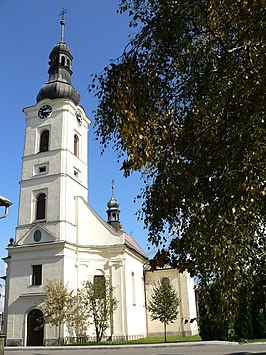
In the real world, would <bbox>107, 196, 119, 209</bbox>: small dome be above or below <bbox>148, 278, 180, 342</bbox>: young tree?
above

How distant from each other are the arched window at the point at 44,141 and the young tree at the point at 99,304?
12.6 metres

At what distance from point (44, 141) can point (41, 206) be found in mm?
6202

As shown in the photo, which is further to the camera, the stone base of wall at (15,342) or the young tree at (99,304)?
the stone base of wall at (15,342)

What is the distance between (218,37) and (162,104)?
3.72 ft

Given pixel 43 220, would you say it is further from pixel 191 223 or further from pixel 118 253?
pixel 191 223

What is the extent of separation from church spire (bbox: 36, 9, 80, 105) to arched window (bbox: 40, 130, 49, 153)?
348 centimetres

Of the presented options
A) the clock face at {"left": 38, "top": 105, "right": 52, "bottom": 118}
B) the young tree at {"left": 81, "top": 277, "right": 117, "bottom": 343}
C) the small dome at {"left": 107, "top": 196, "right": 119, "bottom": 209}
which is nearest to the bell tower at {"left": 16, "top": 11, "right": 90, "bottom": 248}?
the clock face at {"left": 38, "top": 105, "right": 52, "bottom": 118}

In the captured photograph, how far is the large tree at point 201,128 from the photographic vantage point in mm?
4586

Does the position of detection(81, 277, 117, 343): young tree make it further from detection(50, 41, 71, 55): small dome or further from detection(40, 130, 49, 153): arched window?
detection(50, 41, 71, 55): small dome

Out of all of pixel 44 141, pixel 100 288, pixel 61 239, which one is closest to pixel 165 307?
pixel 100 288

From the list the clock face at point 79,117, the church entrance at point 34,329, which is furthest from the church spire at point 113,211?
the church entrance at point 34,329

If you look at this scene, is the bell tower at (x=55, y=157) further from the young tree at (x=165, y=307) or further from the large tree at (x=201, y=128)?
the large tree at (x=201, y=128)

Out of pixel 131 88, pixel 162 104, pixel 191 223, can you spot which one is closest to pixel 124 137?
pixel 131 88

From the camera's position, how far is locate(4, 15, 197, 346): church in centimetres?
2908
